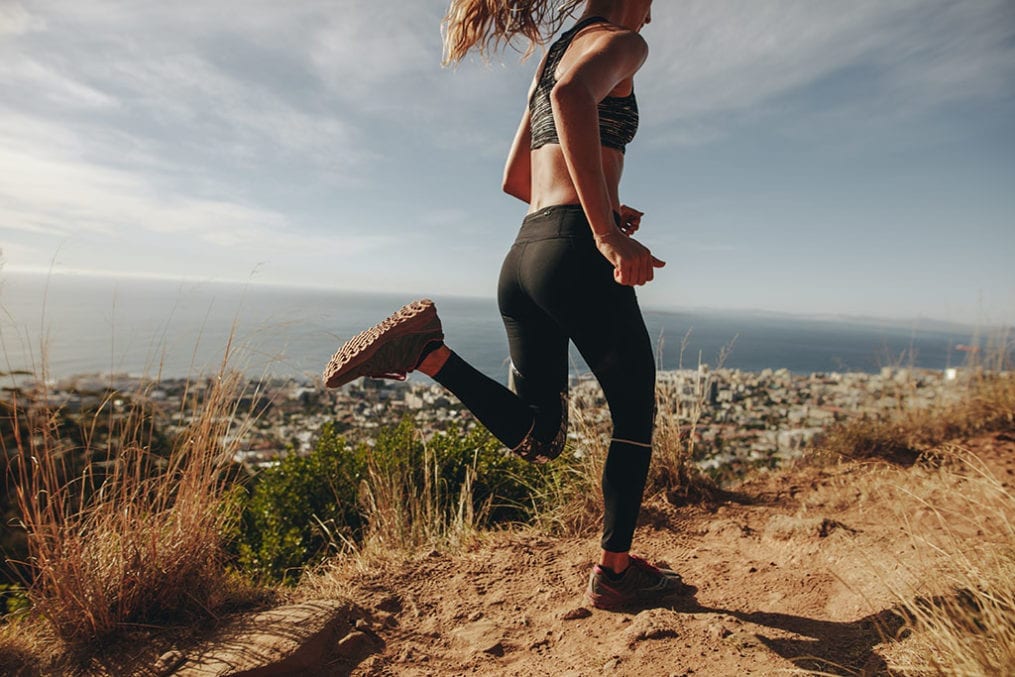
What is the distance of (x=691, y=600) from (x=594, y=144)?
153 cm

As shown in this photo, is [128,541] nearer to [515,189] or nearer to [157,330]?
[157,330]

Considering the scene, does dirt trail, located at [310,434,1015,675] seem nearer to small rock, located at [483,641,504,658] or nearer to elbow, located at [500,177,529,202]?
small rock, located at [483,641,504,658]

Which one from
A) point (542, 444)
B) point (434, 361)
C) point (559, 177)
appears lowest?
point (542, 444)

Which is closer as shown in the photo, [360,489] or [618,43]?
[618,43]

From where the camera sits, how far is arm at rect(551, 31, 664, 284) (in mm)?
1231

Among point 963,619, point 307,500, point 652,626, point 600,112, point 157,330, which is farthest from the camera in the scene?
point 307,500

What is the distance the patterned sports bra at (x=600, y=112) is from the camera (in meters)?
1.42

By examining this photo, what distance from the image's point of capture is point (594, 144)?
4.11ft

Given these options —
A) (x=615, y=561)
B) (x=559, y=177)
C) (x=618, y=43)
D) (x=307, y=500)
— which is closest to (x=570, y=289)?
(x=559, y=177)

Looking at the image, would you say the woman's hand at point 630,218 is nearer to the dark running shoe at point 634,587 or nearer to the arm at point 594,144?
the arm at point 594,144

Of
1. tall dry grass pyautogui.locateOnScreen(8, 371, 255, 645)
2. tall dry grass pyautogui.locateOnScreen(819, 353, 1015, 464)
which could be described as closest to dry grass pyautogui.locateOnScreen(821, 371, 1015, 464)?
tall dry grass pyautogui.locateOnScreen(819, 353, 1015, 464)

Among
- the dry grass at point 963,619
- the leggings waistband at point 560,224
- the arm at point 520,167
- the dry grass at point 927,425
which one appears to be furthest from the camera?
the dry grass at point 927,425

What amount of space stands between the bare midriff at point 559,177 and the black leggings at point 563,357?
0.04 meters

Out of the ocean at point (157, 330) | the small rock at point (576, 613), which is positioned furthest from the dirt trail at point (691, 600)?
the ocean at point (157, 330)
